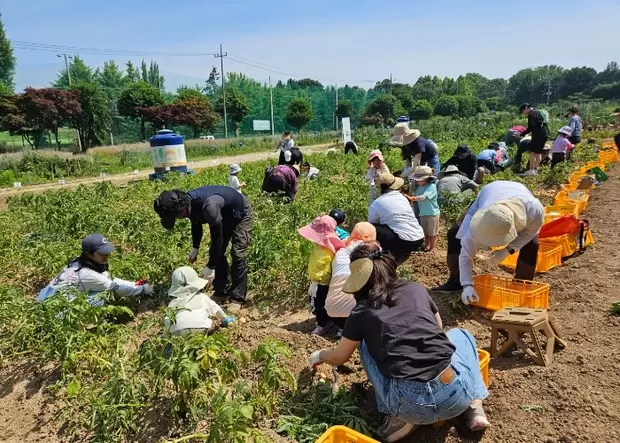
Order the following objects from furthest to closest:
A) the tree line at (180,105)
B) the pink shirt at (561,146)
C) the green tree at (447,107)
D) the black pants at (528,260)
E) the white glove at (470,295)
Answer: the green tree at (447,107)
the tree line at (180,105)
the pink shirt at (561,146)
the black pants at (528,260)
the white glove at (470,295)

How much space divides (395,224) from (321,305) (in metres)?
1.16

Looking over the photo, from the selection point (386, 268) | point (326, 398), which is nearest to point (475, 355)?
point (386, 268)

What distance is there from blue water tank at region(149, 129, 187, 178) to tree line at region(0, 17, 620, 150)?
47.0 feet

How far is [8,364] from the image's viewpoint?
379cm

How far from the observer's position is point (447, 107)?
48344 millimetres

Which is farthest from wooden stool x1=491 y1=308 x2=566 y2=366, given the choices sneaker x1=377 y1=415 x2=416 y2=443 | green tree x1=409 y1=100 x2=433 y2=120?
green tree x1=409 y1=100 x2=433 y2=120

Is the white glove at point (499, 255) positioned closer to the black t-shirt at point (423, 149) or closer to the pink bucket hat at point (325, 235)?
the pink bucket hat at point (325, 235)

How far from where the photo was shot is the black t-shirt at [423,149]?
6.02 meters

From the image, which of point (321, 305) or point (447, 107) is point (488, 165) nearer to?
point (321, 305)

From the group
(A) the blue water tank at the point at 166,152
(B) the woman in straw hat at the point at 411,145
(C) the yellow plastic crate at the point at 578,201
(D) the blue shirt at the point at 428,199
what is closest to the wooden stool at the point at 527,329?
(D) the blue shirt at the point at 428,199

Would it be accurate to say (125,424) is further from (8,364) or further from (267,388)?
(8,364)

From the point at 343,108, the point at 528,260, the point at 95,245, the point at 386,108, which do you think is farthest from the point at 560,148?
the point at 386,108

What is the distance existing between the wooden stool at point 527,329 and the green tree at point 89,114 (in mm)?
27596

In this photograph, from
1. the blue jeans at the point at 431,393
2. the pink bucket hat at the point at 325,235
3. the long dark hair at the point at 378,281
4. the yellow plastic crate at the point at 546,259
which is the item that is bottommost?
the yellow plastic crate at the point at 546,259
